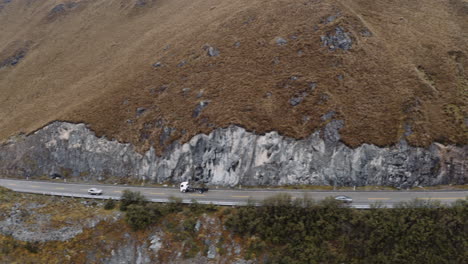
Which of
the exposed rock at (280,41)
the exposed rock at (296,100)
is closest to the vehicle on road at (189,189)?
the exposed rock at (296,100)

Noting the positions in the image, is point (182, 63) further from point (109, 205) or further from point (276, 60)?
point (109, 205)

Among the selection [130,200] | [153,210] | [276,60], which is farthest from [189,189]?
[276,60]

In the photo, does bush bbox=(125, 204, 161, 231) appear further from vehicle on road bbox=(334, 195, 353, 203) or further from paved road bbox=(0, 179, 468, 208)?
vehicle on road bbox=(334, 195, 353, 203)

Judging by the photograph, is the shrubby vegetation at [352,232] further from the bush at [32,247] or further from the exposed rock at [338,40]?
the exposed rock at [338,40]

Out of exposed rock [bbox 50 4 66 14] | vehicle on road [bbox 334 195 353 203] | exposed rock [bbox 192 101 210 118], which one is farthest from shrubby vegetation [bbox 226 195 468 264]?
exposed rock [bbox 50 4 66 14]

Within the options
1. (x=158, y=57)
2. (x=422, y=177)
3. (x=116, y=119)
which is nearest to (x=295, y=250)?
(x=422, y=177)

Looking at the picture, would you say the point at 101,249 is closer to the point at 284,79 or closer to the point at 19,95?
the point at 284,79

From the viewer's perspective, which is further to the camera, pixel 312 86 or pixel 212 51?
pixel 212 51
